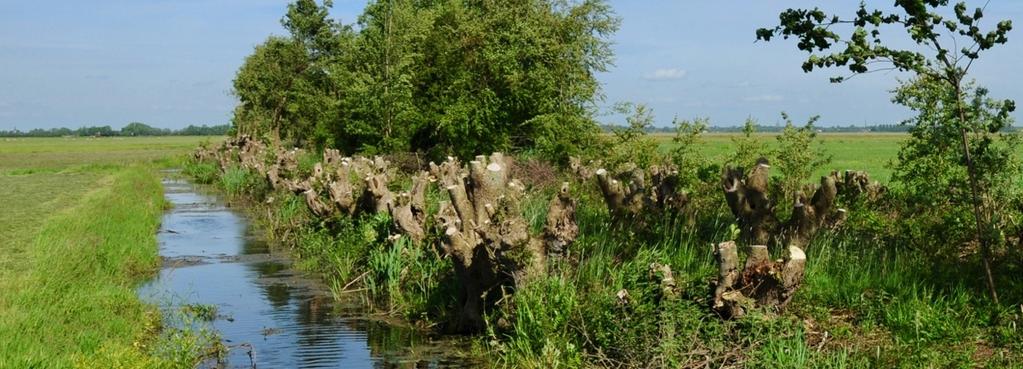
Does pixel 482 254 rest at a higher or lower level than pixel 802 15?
lower

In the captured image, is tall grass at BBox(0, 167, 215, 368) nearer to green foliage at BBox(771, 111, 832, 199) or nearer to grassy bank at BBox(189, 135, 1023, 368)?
grassy bank at BBox(189, 135, 1023, 368)

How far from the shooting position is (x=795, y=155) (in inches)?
685

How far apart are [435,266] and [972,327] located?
715cm

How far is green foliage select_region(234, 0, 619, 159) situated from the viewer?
30.9 m

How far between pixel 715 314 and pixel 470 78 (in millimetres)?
23108

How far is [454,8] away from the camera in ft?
116

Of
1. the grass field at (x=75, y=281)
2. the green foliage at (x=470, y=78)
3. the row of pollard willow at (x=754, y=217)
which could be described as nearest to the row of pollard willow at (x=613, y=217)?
the row of pollard willow at (x=754, y=217)

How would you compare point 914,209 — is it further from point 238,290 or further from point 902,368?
point 238,290

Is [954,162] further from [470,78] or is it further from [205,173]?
[205,173]

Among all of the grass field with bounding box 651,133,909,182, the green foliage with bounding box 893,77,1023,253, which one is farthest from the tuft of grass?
the green foliage with bounding box 893,77,1023,253

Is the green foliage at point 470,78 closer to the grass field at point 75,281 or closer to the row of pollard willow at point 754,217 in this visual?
the grass field at point 75,281

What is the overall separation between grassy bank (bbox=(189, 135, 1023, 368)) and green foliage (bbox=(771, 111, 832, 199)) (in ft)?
10.5

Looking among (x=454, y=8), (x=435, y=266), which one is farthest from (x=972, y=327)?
(x=454, y=8)

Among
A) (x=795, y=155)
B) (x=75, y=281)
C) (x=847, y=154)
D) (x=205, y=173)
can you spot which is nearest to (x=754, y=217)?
(x=795, y=155)
